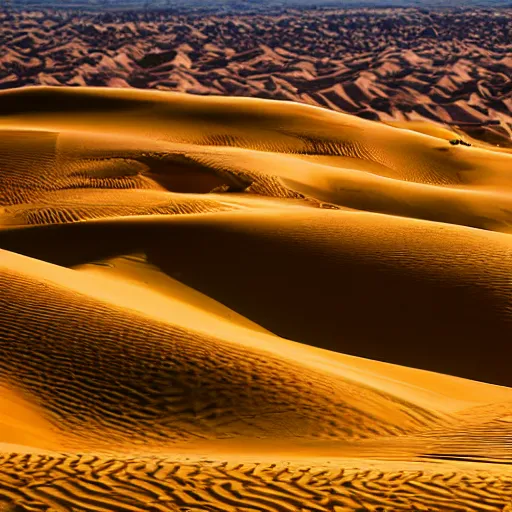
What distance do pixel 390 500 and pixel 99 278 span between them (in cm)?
984

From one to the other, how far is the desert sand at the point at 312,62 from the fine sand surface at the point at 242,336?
2892 centimetres

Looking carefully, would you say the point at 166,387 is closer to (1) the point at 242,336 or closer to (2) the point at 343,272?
(1) the point at 242,336

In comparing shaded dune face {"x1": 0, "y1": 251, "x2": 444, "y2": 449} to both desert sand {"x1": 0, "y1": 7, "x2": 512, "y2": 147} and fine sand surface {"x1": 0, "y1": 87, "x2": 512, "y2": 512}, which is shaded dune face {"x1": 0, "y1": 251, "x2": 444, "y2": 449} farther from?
desert sand {"x1": 0, "y1": 7, "x2": 512, "y2": 147}

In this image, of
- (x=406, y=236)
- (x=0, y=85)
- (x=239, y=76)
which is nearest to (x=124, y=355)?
(x=406, y=236)

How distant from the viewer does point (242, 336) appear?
40.0 ft

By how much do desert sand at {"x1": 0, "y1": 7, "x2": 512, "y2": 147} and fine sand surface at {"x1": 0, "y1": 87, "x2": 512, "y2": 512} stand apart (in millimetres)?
28922

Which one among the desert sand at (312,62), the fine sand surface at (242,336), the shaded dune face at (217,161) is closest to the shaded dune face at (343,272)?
the fine sand surface at (242,336)

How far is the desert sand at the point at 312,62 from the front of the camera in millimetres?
64331

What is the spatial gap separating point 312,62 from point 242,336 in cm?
8283

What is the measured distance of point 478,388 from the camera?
37.6ft

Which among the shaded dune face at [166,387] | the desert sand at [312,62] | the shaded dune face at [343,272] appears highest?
the desert sand at [312,62]

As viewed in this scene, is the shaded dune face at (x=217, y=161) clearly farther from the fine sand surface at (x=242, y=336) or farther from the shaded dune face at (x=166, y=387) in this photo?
the shaded dune face at (x=166, y=387)

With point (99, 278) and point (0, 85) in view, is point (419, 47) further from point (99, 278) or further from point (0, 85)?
point (99, 278)

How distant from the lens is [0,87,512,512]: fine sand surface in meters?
6.29
